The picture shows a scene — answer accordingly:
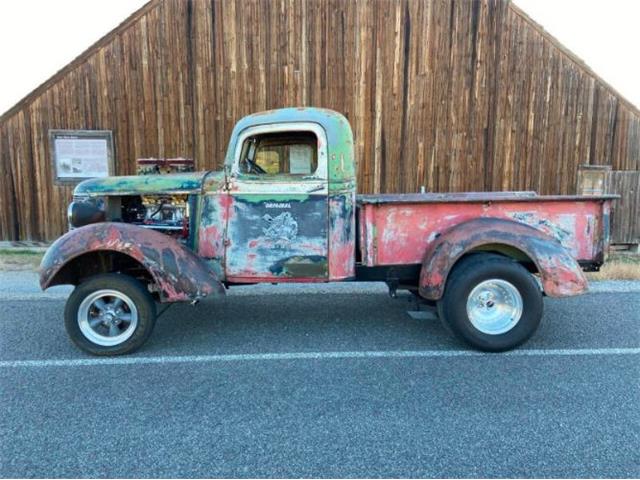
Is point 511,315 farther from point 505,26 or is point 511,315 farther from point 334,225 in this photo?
point 505,26

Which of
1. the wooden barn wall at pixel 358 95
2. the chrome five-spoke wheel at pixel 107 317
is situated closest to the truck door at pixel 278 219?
the chrome five-spoke wheel at pixel 107 317

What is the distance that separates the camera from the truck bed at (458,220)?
4438 millimetres

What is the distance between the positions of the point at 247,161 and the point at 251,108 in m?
4.88

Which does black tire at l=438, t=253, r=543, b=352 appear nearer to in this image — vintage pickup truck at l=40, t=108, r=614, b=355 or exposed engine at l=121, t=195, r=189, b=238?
vintage pickup truck at l=40, t=108, r=614, b=355

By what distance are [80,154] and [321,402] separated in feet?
26.8

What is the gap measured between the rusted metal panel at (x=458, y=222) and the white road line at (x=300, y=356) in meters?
0.94

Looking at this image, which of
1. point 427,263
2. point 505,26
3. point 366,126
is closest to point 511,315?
point 427,263

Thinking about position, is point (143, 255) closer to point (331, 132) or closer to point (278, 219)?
point (278, 219)

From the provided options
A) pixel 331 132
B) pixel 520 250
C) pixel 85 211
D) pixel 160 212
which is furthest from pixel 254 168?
pixel 520 250

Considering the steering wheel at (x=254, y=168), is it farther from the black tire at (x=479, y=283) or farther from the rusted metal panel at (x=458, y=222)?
the black tire at (x=479, y=283)

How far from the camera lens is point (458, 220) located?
14.8 ft

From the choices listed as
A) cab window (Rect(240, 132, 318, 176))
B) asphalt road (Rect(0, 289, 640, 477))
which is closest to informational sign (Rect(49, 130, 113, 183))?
asphalt road (Rect(0, 289, 640, 477))

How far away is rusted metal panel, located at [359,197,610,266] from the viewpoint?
445 centimetres

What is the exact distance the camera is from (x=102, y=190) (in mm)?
4598
